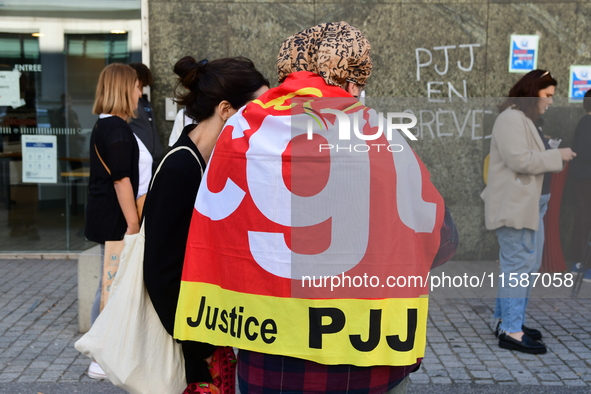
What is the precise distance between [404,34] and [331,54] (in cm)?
600

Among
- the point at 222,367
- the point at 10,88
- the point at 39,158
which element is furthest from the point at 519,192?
the point at 10,88

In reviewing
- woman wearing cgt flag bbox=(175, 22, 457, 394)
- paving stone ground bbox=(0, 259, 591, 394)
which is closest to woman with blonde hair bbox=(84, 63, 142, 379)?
paving stone ground bbox=(0, 259, 591, 394)

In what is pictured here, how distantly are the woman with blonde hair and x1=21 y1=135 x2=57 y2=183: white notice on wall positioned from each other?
3.87 metres

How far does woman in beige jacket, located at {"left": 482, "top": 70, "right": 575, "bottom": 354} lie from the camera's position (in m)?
4.44

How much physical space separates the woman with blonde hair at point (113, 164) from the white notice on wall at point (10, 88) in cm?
399

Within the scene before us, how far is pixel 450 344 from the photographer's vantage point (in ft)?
16.0

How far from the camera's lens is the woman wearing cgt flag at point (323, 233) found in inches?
67.9

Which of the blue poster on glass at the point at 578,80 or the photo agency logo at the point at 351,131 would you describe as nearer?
the photo agency logo at the point at 351,131

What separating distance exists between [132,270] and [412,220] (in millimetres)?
912

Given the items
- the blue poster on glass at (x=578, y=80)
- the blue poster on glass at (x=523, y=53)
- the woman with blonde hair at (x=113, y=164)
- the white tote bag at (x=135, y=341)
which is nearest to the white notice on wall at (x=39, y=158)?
the woman with blonde hair at (x=113, y=164)

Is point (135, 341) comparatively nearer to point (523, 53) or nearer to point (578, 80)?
point (523, 53)

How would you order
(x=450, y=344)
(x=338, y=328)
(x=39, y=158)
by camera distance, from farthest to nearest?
(x=39, y=158)
(x=450, y=344)
(x=338, y=328)

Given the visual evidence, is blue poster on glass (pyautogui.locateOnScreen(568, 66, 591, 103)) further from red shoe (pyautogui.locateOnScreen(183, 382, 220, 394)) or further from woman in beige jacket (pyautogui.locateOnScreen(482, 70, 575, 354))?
red shoe (pyautogui.locateOnScreen(183, 382, 220, 394))

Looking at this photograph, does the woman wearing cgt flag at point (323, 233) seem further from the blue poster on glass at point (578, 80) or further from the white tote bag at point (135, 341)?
the blue poster on glass at point (578, 80)
